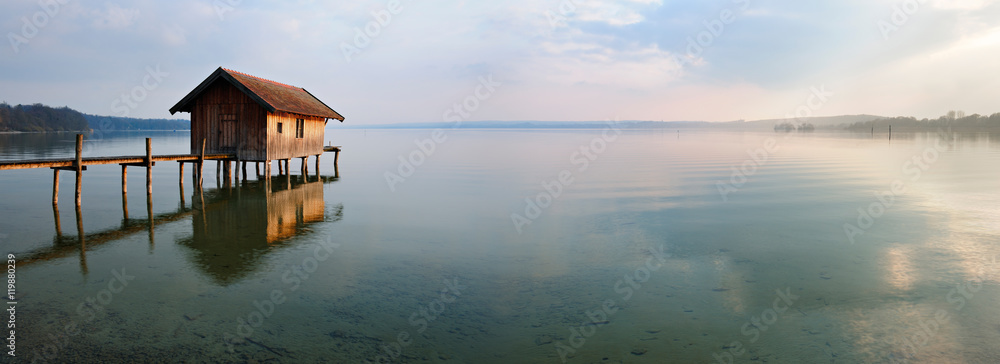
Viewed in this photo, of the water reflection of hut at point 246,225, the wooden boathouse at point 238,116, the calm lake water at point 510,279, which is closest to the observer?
the calm lake water at point 510,279

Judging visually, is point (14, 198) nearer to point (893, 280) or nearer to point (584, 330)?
point (584, 330)

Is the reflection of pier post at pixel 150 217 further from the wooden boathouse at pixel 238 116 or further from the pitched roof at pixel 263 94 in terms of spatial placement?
the pitched roof at pixel 263 94

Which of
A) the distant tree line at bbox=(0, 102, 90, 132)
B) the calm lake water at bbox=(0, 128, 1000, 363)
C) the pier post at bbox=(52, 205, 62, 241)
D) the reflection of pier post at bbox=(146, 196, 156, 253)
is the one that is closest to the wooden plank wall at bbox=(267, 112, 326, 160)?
the calm lake water at bbox=(0, 128, 1000, 363)

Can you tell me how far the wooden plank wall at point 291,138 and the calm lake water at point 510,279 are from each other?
4.69 metres

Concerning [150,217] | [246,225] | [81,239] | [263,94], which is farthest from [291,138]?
[81,239]

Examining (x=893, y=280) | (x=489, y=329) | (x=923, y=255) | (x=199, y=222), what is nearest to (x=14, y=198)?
(x=199, y=222)

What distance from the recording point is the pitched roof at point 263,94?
25953 millimetres

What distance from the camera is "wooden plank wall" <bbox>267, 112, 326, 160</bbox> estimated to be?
27416mm

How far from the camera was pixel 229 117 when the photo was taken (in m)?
27.1

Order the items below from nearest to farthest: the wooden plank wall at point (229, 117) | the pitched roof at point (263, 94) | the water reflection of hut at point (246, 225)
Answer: the water reflection of hut at point (246, 225) < the pitched roof at point (263, 94) < the wooden plank wall at point (229, 117)

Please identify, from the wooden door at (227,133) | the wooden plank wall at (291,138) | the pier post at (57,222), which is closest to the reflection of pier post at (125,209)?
the pier post at (57,222)

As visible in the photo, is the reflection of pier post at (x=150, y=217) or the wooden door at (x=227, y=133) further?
the wooden door at (x=227, y=133)

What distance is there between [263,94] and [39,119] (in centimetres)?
16829

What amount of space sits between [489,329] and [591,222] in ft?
33.4
